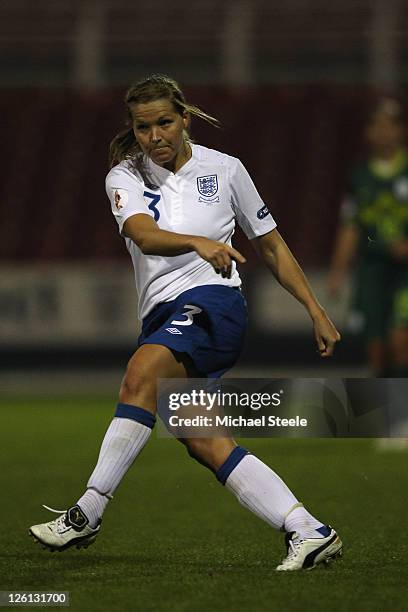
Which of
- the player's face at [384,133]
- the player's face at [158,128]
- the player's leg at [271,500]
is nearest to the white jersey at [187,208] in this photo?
the player's face at [158,128]

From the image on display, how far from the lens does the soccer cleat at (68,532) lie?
4.52m

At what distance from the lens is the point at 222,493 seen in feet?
23.0

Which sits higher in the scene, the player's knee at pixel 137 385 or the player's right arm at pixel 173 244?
the player's right arm at pixel 173 244

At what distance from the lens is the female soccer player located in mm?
4500

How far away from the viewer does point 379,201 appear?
29.5 ft

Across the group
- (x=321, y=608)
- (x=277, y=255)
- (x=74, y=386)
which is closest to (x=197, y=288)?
(x=277, y=255)

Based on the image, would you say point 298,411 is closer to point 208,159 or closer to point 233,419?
point 233,419

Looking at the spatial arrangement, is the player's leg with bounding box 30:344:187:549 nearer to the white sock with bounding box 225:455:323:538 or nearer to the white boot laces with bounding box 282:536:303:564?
the white sock with bounding box 225:455:323:538

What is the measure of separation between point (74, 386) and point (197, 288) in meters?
10.9

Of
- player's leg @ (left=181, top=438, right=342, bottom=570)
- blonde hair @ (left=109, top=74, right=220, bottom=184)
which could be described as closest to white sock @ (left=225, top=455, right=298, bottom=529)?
player's leg @ (left=181, top=438, right=342, bottom=570)

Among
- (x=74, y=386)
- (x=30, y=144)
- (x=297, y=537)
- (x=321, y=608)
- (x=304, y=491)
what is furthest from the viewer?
(x=30, y=144)

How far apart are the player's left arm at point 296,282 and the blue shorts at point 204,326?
164 mm

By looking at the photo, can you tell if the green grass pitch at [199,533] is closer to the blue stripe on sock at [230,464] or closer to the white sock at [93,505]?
the white sock at [93,505]

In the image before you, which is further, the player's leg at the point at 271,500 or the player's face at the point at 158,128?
the player's face at the point at 158,128
